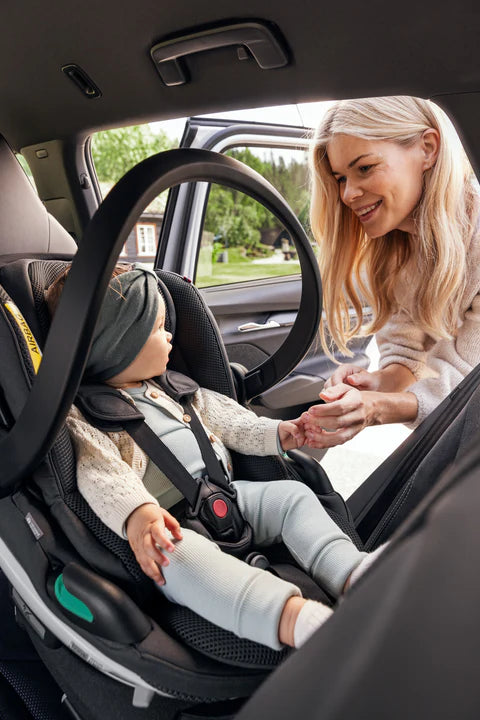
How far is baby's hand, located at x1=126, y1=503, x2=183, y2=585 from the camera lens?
106cm

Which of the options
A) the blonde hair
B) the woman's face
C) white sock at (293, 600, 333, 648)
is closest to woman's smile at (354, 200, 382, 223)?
the woman's face

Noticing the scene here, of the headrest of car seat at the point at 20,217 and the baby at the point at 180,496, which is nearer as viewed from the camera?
the baby at the point at 180,496

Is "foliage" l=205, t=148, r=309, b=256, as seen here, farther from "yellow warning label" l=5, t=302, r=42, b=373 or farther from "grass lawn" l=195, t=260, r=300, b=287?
"yellow warning label" l=5, t=302, r=42, b=373

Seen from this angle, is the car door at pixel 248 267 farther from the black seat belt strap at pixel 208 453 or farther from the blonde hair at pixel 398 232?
the black seat belt strap at pixel 208 453

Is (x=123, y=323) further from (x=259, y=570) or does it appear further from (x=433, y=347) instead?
(x=433, y=347)

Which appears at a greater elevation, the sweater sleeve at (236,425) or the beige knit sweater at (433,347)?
the beige knit sweater at (433,347)

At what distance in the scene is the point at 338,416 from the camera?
1435 mm

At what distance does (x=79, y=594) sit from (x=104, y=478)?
0.23 m

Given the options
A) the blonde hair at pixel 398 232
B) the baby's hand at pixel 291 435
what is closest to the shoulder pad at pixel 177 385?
the baby's hand at pixel 291 435

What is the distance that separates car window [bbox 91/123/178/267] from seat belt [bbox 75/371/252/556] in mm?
1039

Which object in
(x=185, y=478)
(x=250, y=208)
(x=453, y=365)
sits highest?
(x=250, y=208)

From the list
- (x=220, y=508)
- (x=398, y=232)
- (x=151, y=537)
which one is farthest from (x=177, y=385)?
(x=398, y=232)

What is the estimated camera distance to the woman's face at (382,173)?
1.51 m

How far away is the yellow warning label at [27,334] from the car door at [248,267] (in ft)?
4.96
